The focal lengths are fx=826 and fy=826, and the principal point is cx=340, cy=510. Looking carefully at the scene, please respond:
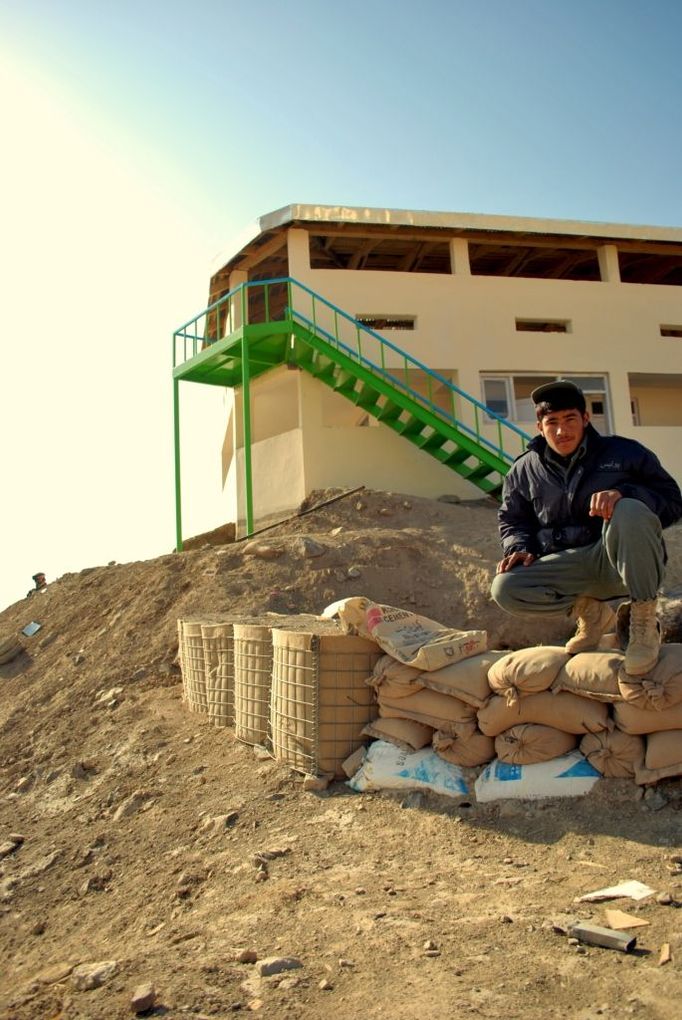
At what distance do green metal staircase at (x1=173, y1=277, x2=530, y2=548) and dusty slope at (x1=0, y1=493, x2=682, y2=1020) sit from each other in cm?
498

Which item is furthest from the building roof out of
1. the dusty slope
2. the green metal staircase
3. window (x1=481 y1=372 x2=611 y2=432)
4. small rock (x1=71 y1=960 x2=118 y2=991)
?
small rock (x1=71 y1=960 x2=118 y2=991)

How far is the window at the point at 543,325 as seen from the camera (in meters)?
14.9

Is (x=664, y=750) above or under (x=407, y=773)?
above

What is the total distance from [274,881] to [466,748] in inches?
47.9

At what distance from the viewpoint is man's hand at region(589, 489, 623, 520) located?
3.70m

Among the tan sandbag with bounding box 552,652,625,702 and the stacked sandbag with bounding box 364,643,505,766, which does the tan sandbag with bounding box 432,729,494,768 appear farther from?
the tan sandbag with bounding box 552,652,625,702

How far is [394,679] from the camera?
468cm

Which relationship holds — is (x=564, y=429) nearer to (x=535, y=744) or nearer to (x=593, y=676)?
(x=593, y=676)

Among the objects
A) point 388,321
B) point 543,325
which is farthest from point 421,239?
point 543,325

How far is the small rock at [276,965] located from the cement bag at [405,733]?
1.75 m

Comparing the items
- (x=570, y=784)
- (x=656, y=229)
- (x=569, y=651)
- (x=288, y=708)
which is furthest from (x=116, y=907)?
(x=656, y=229)

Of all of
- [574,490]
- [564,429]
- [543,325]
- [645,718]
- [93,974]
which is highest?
[543,325]

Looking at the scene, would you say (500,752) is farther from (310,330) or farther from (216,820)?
(310,330)

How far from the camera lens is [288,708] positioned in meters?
5.09
